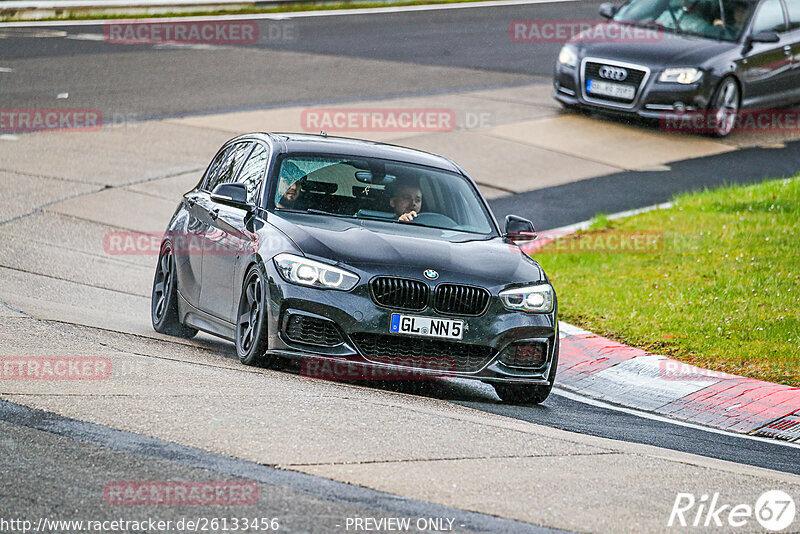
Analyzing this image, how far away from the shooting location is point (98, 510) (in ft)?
16.7

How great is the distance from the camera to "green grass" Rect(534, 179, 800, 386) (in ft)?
34.2

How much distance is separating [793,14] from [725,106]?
2.46 meters

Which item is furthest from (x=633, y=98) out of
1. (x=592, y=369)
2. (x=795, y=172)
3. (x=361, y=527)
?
(x=361, y=527)

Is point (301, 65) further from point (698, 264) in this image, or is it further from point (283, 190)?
point (283, 190)

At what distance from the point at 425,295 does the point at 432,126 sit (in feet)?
40.5

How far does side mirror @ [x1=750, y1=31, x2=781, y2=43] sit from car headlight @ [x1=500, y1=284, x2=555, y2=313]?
41.9ft
